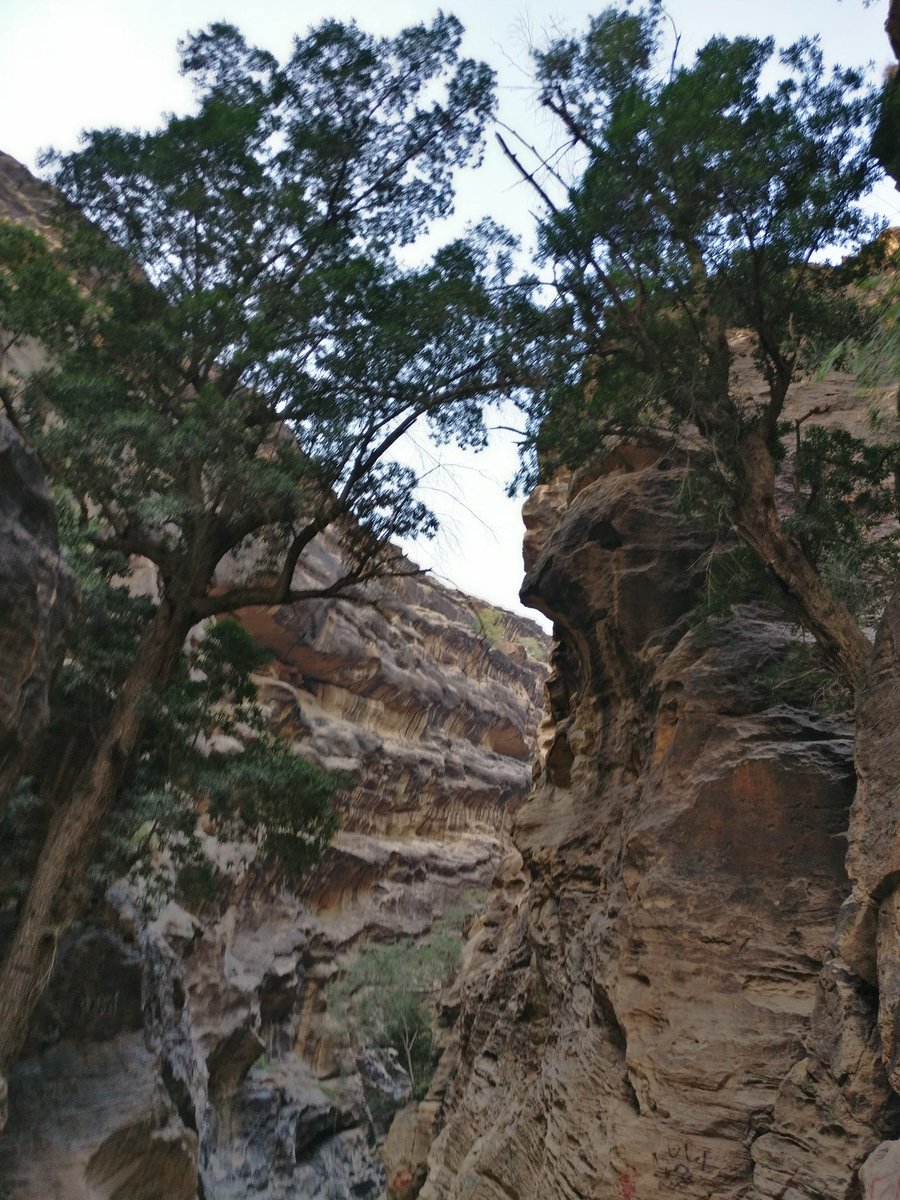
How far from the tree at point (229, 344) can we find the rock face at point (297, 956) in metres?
2.57

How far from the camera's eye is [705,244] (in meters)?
11.0

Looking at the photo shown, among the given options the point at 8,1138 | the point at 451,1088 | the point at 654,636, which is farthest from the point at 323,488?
the point at 451,1088

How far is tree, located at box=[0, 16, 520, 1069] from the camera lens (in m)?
11.0

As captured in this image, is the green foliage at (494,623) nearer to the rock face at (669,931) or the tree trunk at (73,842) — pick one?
the rock face at (669,931)

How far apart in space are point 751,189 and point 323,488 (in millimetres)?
6583

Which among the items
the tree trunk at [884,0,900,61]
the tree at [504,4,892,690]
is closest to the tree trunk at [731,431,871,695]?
the tree at [504,4,892,690]

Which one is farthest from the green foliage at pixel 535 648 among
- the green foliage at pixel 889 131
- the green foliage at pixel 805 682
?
the green foliage at pixel 889 131

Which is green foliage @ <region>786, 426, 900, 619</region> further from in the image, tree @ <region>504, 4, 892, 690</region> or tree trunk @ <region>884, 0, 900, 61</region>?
tree trunk @ <region>884, 0, 900, 61</region>

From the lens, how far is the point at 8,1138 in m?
10.5

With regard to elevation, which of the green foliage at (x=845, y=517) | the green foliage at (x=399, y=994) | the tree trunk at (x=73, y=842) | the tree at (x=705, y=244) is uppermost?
the tree at (x=705, y=244)

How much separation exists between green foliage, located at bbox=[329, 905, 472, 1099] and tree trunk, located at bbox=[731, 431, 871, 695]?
20.8 metres

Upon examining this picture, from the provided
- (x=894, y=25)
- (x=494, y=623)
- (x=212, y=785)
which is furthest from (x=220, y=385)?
(x=494, y=623)

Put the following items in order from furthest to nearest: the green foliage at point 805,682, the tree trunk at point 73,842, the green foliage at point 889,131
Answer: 1. the green foliage at point 889,131
2. the tree trunk at point 73,842
3. the green foliage at point 805,682

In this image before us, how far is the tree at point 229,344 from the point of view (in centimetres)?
1097
